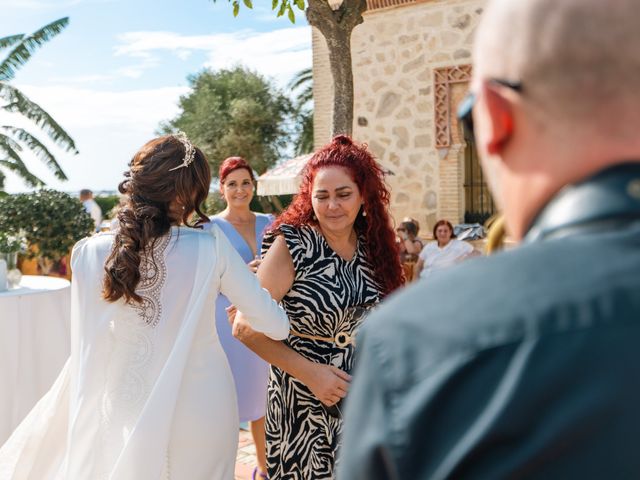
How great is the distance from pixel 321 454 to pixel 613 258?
213 centimetres

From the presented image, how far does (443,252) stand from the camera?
26.6 feet

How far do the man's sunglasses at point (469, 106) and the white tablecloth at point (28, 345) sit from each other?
4136 millimetres

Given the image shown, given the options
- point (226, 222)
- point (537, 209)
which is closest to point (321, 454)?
point (537, 209)

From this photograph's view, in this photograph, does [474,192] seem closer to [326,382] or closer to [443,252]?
[443,252]

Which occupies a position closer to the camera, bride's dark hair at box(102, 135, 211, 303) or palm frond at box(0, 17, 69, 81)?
bride's dark hair at box(102, 135, 211, 303)

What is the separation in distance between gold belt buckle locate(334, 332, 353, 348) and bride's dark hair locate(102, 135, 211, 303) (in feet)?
2.49

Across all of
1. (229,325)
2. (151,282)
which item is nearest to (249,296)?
(151,282)

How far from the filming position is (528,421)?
0.66m

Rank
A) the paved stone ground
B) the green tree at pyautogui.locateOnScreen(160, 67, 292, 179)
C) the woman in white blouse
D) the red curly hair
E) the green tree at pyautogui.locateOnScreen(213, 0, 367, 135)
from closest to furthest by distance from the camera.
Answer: the red curly hair < the paved stone ground < the green tree at pyautogui.locateOnScreen(213, 0, 367, 135) < the woman in white blouse < the green tree at pyautogui.locateOnScreen(160, 67, 292, 179)

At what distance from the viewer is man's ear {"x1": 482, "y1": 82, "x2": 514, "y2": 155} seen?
805mm

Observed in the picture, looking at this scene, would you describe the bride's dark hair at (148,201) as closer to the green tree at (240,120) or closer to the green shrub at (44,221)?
the green shrub at (44,221)

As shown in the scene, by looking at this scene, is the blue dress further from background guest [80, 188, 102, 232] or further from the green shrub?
background guest [80, 188, 102, 232]

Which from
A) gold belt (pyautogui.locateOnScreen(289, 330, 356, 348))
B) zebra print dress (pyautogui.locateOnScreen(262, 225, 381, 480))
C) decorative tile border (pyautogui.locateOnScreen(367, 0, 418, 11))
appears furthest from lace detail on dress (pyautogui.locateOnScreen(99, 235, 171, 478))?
decorative tile border (pyautogui.locateOnScreen(367, 0, 418, 11))

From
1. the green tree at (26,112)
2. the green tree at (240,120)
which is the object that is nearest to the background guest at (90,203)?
the green tree at (26,112)
